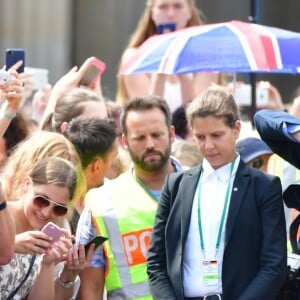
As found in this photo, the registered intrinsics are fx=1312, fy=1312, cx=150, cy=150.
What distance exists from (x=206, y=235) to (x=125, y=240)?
1.73ft

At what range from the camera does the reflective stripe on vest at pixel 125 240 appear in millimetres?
6062

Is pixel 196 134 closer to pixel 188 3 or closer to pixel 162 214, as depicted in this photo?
pixel 162 214

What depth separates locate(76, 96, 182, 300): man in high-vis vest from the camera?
6.07 m

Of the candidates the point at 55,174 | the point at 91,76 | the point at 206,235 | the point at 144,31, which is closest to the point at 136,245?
the point at 206,235

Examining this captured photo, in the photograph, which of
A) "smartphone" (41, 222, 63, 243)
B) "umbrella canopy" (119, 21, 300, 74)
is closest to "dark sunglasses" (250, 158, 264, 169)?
"umbrella canopy" (119, 21, 300, 74)

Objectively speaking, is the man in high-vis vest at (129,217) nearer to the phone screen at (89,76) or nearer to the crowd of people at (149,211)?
the crowd of people at (149,211)

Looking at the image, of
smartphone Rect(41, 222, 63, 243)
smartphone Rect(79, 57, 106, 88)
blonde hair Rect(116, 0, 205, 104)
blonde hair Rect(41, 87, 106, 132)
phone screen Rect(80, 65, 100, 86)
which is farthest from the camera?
blonde hair Rect(116, 0, 205, 104)

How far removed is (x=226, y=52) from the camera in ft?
23.6

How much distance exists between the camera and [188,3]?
29.5 ft

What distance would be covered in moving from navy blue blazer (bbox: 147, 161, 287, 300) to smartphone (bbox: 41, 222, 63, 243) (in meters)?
0.51

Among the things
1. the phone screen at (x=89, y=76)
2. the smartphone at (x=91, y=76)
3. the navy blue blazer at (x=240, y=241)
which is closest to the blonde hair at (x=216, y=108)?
the navy blue blazer at (x=240, y=241)

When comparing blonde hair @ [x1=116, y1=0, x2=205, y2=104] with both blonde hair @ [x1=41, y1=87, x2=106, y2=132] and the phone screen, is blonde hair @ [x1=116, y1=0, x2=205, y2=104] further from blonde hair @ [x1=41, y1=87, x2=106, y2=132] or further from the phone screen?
blonde hair @ [x1=41, y1=87, x2=106, y2=132]

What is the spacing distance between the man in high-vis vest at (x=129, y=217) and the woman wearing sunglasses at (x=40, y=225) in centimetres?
36

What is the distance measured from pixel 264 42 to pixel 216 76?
1726mm
